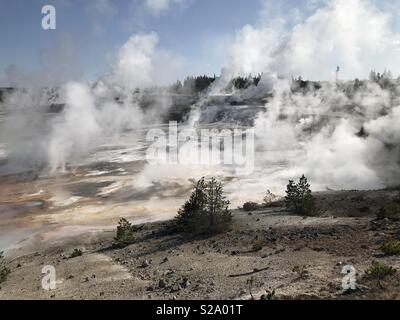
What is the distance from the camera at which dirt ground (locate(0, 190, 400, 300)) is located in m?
12.3

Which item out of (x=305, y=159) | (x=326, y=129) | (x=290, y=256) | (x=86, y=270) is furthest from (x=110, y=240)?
(x=326, y=129)

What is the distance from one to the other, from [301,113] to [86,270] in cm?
5433

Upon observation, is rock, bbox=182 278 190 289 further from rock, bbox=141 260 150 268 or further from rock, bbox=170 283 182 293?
rock, bbox=141 260 150 268

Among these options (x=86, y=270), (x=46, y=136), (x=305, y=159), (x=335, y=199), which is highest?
(x=46, y=136)

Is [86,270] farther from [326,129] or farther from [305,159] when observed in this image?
[326,129]

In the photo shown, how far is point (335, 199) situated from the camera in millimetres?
25906
